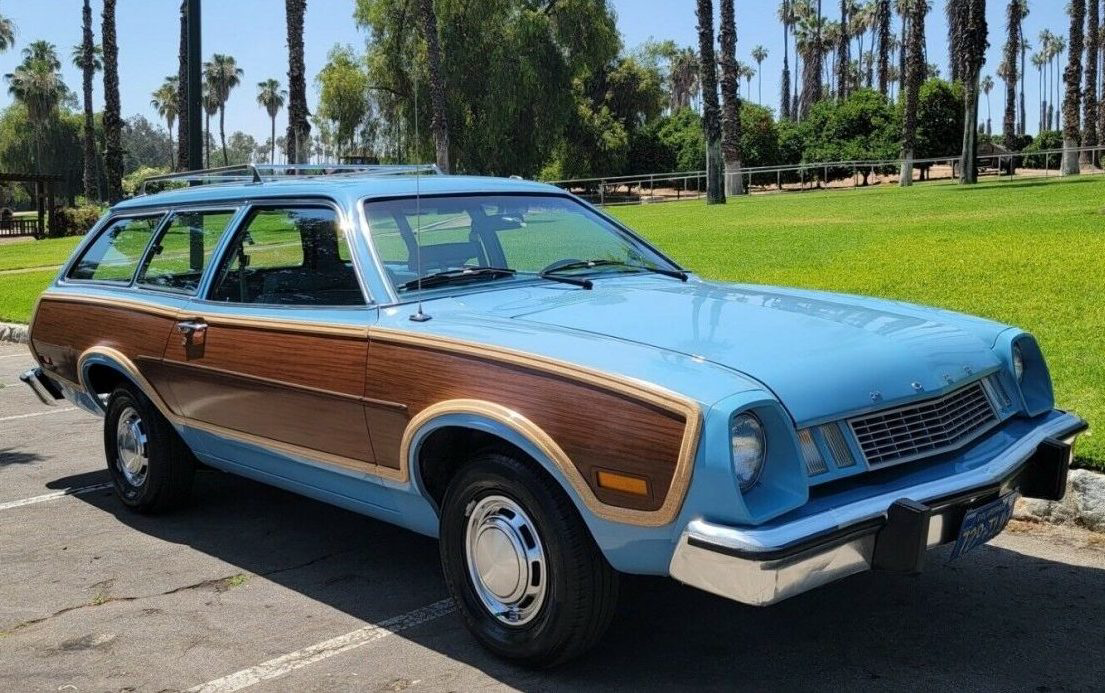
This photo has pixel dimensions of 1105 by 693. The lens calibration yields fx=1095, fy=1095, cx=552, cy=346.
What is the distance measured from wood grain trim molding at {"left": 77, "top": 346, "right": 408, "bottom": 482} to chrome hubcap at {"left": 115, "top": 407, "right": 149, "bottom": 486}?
27 centimetres

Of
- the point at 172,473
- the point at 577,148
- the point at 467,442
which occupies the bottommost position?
the point at 172,473

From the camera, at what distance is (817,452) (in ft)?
10.5

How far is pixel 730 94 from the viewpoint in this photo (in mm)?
32281

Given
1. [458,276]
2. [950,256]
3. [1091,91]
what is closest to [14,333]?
[458,276]

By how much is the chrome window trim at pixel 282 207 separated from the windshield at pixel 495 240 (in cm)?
10

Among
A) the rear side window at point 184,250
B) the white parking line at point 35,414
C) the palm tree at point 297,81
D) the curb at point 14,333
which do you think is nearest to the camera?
the rear side window at point 184,250

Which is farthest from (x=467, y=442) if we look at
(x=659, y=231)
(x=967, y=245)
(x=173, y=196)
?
(x=659, y=231)

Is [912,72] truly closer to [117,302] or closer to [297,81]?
[297,81]

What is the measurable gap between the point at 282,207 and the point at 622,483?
94.0 inches

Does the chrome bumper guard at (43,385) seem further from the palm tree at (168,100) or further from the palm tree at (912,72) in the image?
the palm tree at (168,100)

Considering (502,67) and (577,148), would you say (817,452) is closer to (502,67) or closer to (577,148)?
(502,67)

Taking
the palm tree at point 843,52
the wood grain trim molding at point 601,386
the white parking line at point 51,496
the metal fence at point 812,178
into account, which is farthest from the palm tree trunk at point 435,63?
the palm tree at point 843,52

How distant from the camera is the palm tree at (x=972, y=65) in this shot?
29.8 m

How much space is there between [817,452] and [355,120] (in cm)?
3809
